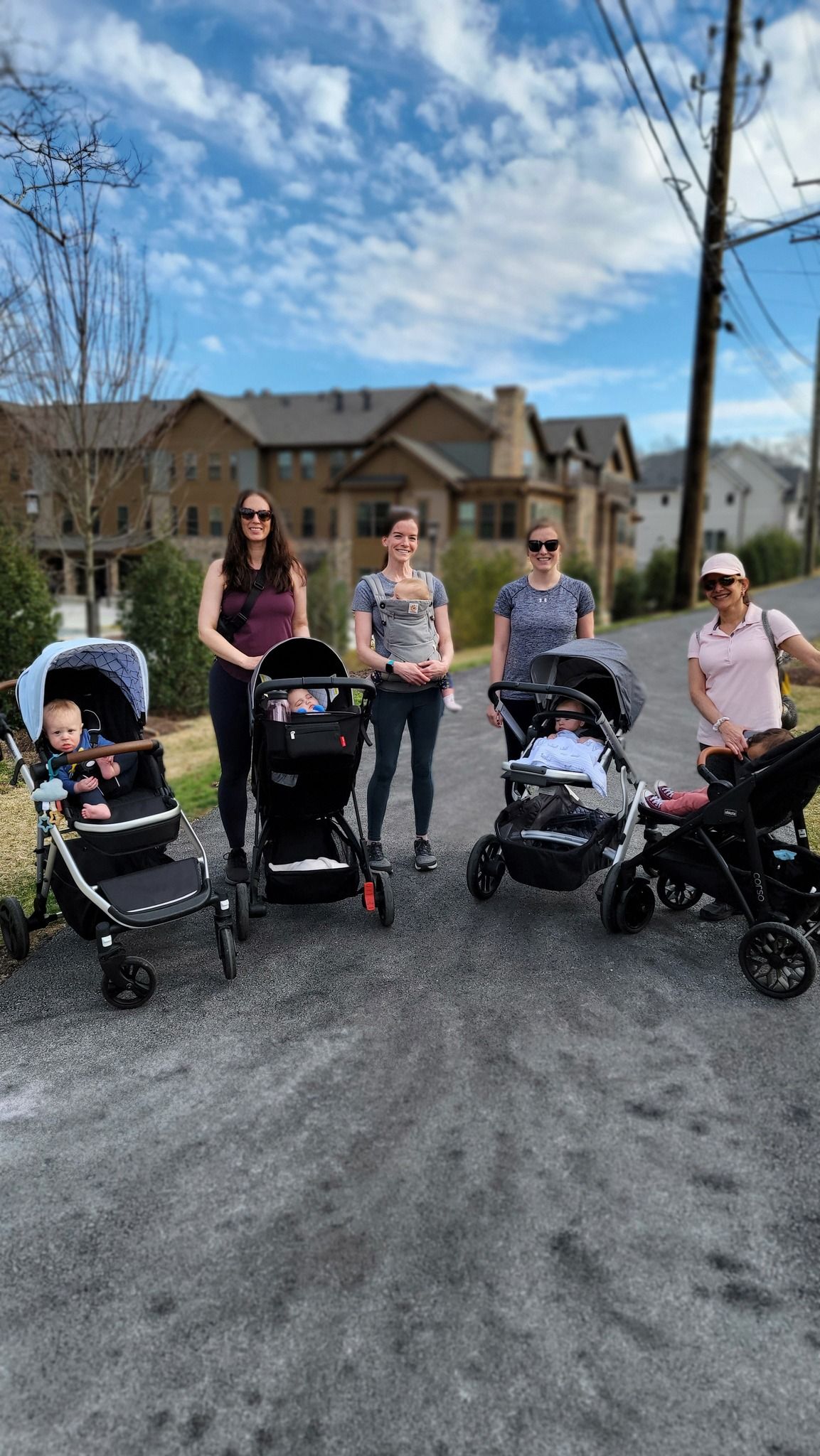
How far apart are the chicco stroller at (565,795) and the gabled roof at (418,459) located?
123 feet

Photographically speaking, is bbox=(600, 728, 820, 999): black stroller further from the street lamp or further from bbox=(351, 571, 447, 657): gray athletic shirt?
the street lamp

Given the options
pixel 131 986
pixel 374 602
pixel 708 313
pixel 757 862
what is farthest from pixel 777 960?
pixel 708 313

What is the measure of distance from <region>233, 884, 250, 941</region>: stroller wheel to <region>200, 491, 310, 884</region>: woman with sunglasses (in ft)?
1.80

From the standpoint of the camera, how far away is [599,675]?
17.4 feet

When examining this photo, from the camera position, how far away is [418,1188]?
115 inches

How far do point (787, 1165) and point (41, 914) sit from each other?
11.6 feet

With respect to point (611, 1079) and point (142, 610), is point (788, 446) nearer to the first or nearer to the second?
point (142, 610)

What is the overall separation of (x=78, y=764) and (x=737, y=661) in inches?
127

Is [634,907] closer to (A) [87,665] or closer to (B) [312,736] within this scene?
(B) [312,736]

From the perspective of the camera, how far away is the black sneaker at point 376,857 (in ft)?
16.7

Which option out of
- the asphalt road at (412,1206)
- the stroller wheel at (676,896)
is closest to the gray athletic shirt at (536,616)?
the stroller wheel at (676,896)

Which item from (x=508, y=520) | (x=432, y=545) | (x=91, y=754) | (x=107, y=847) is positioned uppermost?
(x=508, y=520)

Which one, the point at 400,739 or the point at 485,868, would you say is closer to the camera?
the point at 485,868

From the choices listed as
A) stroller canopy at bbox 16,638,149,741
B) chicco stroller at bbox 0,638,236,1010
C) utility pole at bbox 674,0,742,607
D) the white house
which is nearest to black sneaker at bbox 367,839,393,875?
chicco stroller at bbox 0,638,236,1010
